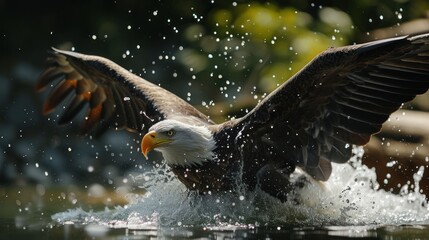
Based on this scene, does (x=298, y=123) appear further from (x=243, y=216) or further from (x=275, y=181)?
(x=243, y=216)

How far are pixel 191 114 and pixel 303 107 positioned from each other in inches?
58.7

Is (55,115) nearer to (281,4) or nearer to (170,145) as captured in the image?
(281,4)

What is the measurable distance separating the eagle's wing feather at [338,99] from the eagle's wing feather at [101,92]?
47.5 inches

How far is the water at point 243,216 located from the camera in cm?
703

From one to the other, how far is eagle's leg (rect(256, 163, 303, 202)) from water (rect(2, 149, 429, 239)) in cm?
7

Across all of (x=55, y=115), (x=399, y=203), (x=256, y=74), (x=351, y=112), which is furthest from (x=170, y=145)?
(x=55, y=115)

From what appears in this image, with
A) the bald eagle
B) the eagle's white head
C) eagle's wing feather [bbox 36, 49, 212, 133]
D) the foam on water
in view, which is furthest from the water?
eagle's wing feather [bbox 36, 49, 212, 133]

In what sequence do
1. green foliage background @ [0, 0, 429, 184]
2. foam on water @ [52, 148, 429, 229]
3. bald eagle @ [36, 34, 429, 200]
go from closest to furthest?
1. bald eagle @ [36, 34, 429, 200]
2. foam on water @ [52, 148, 429, 229]
3. green foliage background @ [0, 0, 429, 184]

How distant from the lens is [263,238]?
674 centimetres

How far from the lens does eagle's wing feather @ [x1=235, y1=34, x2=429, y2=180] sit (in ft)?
23.0

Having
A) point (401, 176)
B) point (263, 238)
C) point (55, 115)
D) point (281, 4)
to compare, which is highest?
point (281, 4)

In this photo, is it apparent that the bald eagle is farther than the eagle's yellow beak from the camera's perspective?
No

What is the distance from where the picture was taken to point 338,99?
7492 mm

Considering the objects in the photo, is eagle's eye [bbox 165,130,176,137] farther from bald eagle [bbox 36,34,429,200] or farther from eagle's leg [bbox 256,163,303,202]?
eagle's leg [bbox 256,163,303,202]
